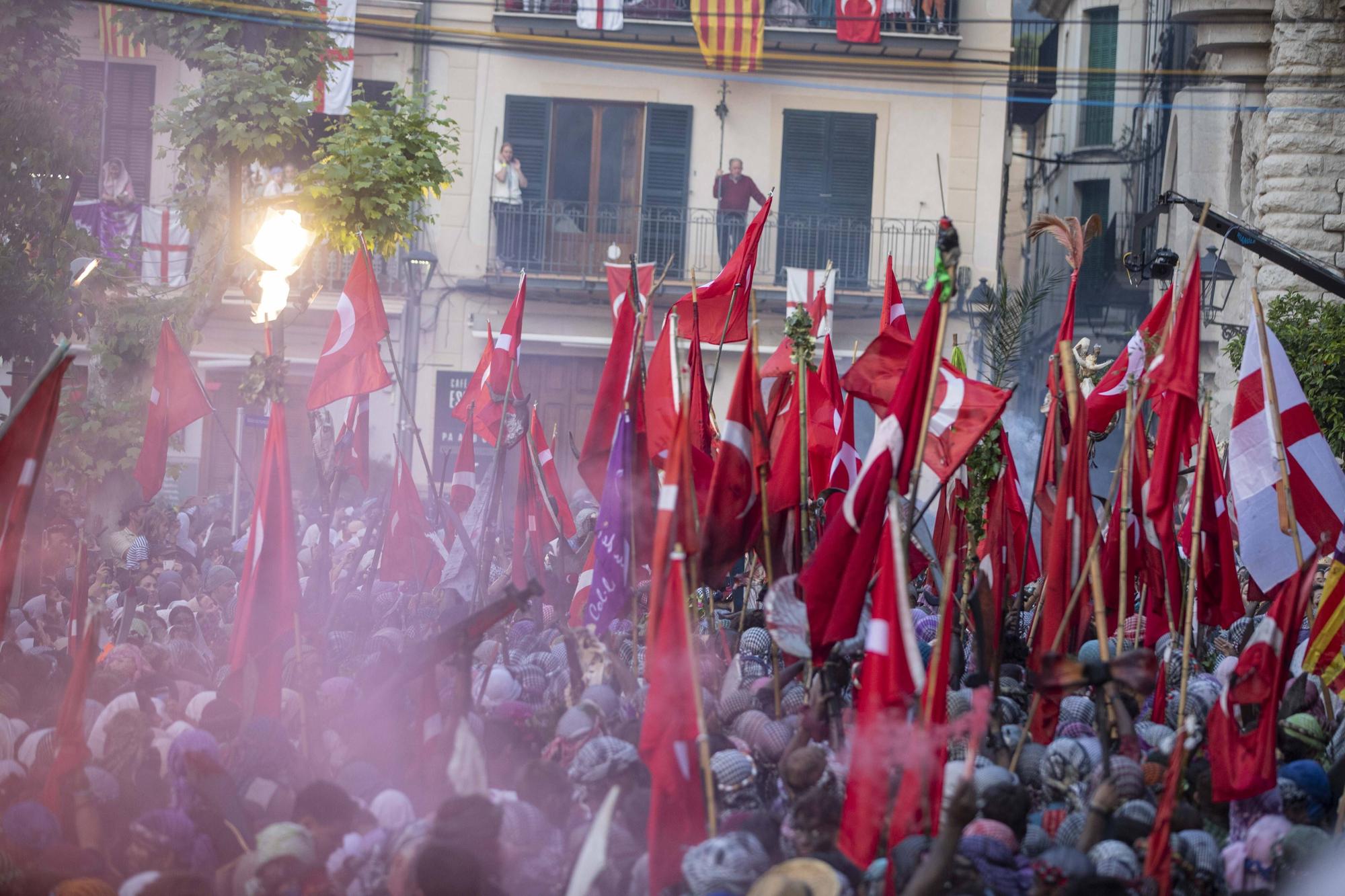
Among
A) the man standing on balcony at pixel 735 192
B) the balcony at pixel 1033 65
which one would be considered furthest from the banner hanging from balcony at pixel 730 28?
the balcony at pixel 1033 65

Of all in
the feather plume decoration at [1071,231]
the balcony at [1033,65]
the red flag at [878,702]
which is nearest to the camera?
the red flag at [878,702]

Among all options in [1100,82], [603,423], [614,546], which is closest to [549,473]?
[603,423]

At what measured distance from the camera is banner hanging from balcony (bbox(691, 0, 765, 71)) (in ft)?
61.6

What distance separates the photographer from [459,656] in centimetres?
643

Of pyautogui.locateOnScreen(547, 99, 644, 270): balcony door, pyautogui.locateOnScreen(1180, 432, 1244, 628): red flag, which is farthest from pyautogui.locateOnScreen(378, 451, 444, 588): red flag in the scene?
pyautogui.locateOnScreen(547, 99, 644, 270): balcony door

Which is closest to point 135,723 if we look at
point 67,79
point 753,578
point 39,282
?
point 753,578

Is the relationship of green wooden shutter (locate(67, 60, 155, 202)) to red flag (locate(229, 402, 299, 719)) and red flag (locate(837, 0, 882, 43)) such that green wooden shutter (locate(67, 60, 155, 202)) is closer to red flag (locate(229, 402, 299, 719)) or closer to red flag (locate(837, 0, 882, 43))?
red flag (locate(837, 0, 882, 43))

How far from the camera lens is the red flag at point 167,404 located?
10.7 metres

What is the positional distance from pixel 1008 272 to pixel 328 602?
599 inches

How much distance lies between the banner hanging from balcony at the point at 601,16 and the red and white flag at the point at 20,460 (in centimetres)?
1322

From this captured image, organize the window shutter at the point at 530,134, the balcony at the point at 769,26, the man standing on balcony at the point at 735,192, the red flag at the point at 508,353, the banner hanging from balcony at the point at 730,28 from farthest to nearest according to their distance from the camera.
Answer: the window shutter at the point at 530,134 → the balcony at the point at 769,26 → the man standing on balcony at the point at 735,192 → the banner hanging from balcony at the point at 730,28 → the red flag at the point at 508,353

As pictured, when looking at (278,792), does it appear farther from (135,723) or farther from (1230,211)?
(1230,211)

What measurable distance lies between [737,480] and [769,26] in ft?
43.2

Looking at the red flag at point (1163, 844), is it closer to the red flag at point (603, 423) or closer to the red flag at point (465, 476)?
the red flag at point (603, 423)
